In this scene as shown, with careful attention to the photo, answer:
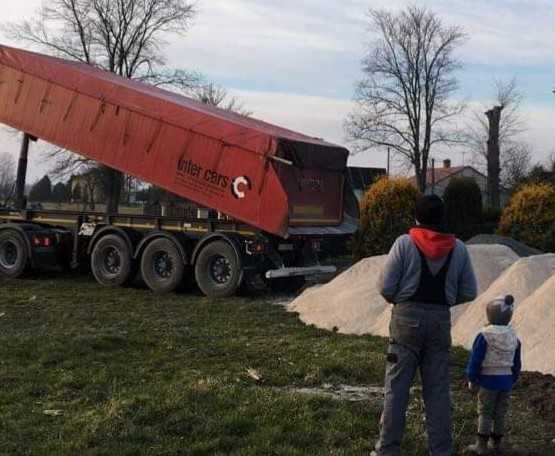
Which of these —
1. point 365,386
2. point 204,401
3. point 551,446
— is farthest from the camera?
point 365,386

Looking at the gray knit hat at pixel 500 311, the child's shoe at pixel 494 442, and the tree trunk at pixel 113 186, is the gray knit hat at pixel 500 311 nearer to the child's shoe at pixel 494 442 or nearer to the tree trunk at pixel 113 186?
the child's shoe at pixel 494 442

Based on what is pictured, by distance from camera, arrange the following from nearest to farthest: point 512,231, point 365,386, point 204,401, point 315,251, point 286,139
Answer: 1. point 204,401
2. point 365,386
3. point 286,139
4. point 315,251
5. point 512,231

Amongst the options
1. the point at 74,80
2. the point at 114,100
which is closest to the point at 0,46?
the point at 74,80

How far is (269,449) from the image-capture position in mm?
5066

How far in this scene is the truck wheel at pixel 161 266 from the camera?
559 inches

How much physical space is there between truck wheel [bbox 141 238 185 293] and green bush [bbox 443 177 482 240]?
11.2 m

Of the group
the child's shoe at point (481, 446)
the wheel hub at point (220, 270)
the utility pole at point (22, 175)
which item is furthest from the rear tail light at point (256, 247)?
the child's shoe at point (481, 446)

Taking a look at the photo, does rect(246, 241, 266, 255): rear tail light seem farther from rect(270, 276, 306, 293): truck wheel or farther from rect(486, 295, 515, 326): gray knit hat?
rect(486, 295, 515, 326): gray knit hat

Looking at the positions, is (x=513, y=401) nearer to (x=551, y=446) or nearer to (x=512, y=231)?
(x=551, y=446)

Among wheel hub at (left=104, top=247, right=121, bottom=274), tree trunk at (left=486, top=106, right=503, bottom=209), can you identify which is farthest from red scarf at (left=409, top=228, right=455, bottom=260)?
tree trunk at (left=486, top=106, right=503, bottom=209)

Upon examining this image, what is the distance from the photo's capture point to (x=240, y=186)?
13148 mm

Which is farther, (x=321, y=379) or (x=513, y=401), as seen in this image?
(x=321, y=379)

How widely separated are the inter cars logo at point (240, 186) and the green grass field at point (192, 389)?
2502mm

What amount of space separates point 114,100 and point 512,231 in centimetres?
981
